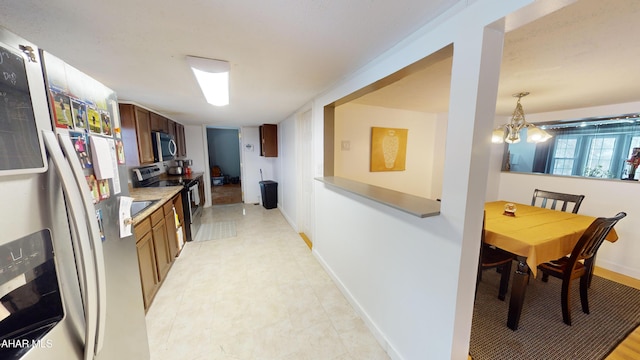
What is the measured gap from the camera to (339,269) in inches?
91.4

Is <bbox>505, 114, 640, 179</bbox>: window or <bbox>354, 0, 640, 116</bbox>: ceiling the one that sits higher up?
<bbox>354, 0, 640, 116</bbox>: ceiling

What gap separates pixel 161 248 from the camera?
2.31m

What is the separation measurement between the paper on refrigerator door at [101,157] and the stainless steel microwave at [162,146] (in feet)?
9.03

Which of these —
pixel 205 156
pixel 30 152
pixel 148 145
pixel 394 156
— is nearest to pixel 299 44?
pixel 30 152

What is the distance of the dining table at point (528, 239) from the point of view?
67.6 inches

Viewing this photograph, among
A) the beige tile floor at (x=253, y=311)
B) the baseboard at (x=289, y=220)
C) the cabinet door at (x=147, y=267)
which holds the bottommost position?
the beige tile floor at (x=253, y=311)

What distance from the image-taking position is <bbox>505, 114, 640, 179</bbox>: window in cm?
271

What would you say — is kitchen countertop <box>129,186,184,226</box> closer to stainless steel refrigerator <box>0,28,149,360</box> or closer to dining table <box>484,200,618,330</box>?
stainless steel refrigerator <box>0,28,149,360</box>

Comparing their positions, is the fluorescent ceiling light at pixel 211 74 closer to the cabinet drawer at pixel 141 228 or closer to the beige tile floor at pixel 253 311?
the cabinet drawer at pixel 141 228

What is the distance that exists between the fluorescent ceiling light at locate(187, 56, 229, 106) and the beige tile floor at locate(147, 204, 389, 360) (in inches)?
80.8

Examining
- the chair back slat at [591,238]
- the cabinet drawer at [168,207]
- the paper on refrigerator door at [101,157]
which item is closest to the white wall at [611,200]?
the chair back slat at [591,238]

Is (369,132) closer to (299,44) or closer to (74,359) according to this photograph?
(299,44)

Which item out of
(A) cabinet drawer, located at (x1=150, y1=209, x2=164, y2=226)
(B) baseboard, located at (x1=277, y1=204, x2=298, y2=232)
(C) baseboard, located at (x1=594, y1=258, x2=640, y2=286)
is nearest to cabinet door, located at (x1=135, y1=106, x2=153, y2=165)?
(A) cabinet drawer, located at (x1=150, y1=209, x2=164, y2=226)

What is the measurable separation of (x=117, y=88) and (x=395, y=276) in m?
3.16
